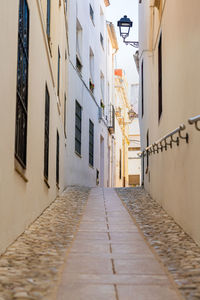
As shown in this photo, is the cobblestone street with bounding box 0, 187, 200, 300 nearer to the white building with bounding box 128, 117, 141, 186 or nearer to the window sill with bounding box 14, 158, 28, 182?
Answer: the window sill with bounding box 14, 158, 28, 182

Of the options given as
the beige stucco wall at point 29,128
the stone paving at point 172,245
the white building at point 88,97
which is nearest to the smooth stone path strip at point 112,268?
the stone paving at point 172,245

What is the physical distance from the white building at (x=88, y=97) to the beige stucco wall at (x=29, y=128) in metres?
4.08

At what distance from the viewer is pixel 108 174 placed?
2211 centimetres

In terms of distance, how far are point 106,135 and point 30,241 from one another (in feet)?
55.3

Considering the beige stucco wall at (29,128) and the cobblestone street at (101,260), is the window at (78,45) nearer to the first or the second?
the beige stucco wall at (29,128)

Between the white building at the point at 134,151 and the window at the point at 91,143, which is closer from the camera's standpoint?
the window at the point at 91,143

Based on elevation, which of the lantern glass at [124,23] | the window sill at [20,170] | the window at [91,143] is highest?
the lantern glass at [124,23]

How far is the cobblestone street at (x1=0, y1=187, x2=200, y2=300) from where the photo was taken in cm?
321

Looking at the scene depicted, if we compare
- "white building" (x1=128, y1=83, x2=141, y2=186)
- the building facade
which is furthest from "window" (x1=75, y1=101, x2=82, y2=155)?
"white building" (x1=128, y1=83, x2=141, y2=186)

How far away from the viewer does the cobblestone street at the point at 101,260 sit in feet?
10.5

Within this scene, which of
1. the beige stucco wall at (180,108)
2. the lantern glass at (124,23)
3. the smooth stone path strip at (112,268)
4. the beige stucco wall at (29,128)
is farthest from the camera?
the lantern glass at (124,23)

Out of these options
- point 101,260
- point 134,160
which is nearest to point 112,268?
point 101,260

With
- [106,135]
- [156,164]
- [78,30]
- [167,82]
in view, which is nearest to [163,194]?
[156,164]

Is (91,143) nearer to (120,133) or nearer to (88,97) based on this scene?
(88,97)
